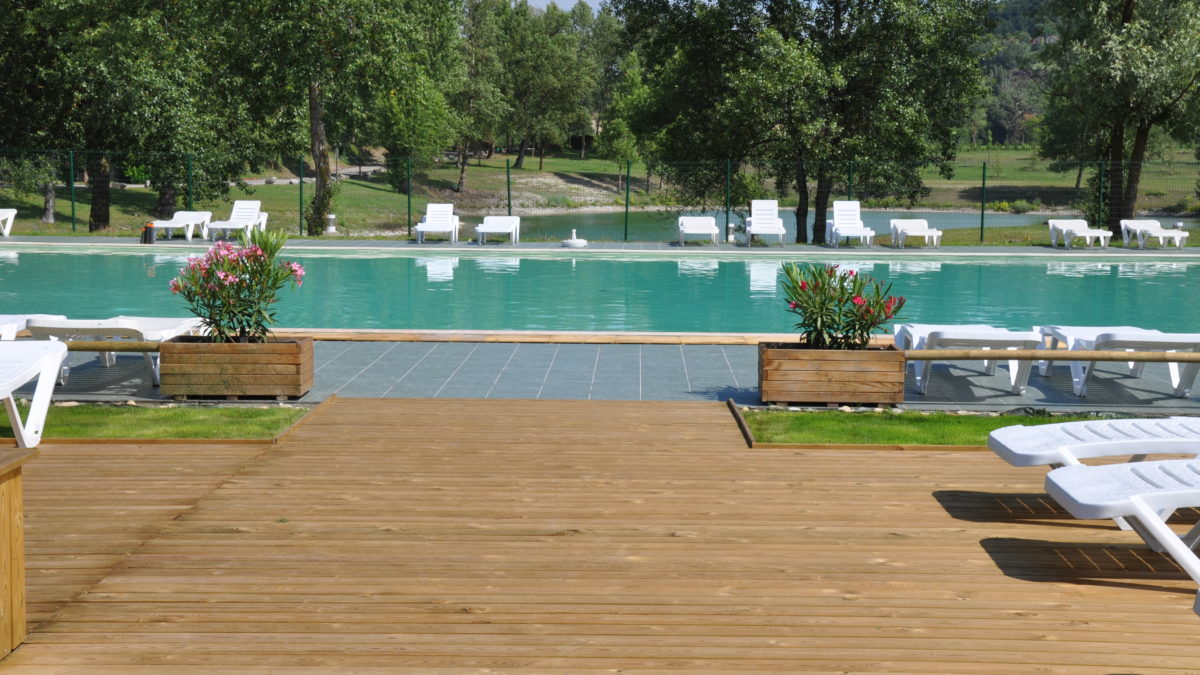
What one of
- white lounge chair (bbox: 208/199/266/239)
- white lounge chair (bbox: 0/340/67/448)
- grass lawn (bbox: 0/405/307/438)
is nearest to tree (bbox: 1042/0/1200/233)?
white lounge chair (bbox: 208/199/266/239)

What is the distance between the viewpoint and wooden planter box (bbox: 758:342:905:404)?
7055mm

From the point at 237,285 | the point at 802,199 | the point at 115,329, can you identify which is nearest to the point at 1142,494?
the point at 237,285

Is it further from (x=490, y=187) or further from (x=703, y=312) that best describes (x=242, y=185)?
(x=490, y=187)

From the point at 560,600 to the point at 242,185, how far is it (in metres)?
27.9

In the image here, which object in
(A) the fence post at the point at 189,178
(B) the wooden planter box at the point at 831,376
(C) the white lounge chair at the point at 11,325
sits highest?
(A) the fence post at the point at 189,178

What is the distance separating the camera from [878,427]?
261 inches

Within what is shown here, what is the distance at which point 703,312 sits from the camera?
13281 millimetres

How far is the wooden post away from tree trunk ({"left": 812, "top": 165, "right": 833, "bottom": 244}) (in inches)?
813

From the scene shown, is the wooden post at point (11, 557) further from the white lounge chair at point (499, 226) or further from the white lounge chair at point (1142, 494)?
the white lounge chair at point (499, 226)

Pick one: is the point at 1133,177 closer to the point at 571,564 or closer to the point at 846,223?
the point at 846,223

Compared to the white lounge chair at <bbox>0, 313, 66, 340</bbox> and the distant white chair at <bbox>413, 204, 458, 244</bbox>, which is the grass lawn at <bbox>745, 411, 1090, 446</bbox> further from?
the distant white chair at <bbox>413, 204, 458, 244</bbox>

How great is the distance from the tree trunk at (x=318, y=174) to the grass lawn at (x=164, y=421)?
16.9m

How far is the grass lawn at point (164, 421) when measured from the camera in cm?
630

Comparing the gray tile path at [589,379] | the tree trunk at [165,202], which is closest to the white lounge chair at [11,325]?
the gray tile path at [589,379]
